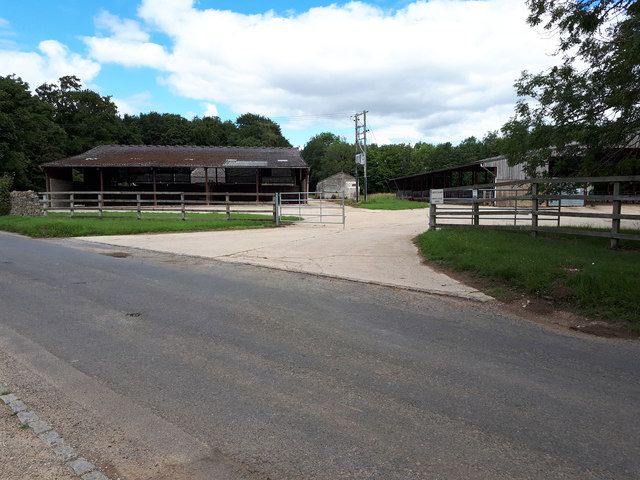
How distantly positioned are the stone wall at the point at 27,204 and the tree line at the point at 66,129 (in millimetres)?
7254

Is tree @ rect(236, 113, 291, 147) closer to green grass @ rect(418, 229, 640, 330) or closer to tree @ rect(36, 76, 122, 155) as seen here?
tree @ rect(36, 76, 122, 155)

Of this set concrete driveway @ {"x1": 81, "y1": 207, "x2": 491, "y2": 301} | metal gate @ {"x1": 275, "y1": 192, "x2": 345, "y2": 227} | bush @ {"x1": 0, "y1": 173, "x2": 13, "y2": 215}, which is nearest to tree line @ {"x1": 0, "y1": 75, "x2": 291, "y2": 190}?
bush @ {"x1": 0, "y1": 173, "x2": 13, "y2": 215}

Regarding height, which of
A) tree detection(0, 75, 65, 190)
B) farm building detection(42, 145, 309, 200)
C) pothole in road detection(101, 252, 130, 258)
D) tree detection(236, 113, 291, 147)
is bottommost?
pothole in road detection(101, 252, 130, 258)

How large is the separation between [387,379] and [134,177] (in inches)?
1440

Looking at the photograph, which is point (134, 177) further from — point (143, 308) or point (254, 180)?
point (143, 308)

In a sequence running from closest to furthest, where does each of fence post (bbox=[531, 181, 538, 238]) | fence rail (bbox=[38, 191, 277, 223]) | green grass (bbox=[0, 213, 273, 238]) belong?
1. fence post (bbox=[531, 181, 538, 238])
2. green grass (bbox=[0, 213, 273, 238])
3. fence rail (bbox=[38, 191, 277, 223])

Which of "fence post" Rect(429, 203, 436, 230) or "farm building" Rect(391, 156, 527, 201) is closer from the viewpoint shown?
"fence post" Rect(429, 203, 436, 230)

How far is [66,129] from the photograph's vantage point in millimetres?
62406

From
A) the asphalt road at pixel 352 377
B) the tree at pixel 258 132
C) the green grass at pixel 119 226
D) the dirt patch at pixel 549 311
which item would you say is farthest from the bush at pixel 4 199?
the tree at pixel 258 132

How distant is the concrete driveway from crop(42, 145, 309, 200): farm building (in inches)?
761

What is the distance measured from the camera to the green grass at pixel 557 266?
6.03 metres

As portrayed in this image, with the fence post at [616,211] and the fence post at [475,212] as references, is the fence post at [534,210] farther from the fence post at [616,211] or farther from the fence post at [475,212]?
the fence post at [616,211]

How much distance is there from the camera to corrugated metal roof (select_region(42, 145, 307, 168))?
3416 centimetres

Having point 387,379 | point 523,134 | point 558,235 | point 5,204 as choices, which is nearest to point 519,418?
point 387,379
